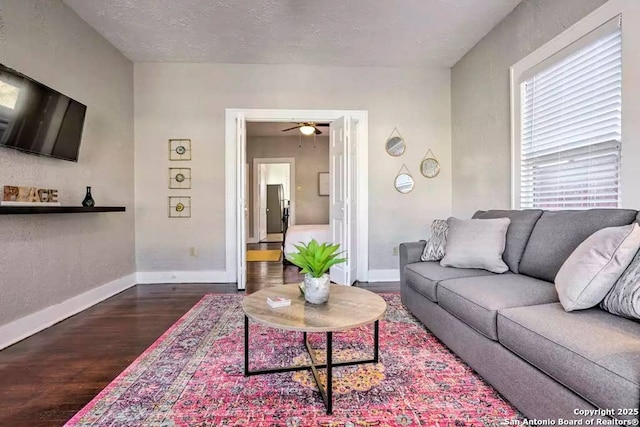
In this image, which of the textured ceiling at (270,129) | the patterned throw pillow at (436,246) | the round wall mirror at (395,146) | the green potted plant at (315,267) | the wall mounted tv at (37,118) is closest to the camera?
the green potted plant at (315,267)

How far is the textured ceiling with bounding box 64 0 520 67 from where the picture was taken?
2.99m

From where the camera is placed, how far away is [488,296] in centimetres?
185

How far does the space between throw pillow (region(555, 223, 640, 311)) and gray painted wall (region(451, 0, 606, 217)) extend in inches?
67.3

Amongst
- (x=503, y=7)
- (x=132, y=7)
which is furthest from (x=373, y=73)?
(x=132, y=7)

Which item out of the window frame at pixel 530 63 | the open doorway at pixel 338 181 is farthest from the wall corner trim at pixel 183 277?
the window frame at pixel 530 63

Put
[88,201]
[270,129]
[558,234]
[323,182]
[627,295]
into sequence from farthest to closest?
[323,182]
[270,129]
[88,201]
[558,234]
[627,295]

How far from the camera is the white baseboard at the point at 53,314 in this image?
2.40 metres

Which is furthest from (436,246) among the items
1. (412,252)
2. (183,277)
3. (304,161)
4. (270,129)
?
(304,161)

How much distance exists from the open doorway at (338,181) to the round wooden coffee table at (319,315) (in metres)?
2.00

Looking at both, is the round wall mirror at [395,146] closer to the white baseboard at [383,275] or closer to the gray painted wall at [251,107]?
the gray painted wall at [251,107]

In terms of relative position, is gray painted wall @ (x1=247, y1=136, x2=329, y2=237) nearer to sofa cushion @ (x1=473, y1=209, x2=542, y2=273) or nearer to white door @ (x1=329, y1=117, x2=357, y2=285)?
white door @ (x1=329, y1=117, x2=357, y2=285)

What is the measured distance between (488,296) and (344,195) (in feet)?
8.06

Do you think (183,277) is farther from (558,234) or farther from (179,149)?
(558,234)

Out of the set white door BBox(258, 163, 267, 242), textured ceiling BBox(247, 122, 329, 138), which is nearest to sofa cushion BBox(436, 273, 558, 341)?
textured ceiling BBox(247, 122, 329, 138)
